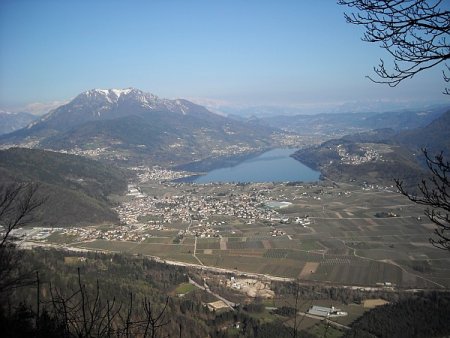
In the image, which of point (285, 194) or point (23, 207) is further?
point (285, 194)

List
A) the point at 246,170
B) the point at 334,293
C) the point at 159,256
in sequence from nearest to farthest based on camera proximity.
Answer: the point at 334,293 < the point at 159,256 < the point at 246,170

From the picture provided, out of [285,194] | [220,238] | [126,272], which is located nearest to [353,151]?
[285,194]

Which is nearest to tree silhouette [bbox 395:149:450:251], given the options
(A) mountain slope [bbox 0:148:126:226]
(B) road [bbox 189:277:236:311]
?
(B) road [bbox 189:277:236:311]

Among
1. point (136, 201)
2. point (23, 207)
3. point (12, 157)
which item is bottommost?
point (136, 201)

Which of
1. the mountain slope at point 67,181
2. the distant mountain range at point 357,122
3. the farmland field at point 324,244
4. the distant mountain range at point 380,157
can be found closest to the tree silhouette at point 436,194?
the farmland field at point 324,244

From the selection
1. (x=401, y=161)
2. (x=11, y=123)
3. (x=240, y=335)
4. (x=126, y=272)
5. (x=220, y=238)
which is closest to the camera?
(x=240, y=335)

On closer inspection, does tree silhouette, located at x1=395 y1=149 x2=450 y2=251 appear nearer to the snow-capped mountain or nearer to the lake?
the lake

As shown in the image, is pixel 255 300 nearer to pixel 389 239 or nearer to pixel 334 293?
pixel 334 293
